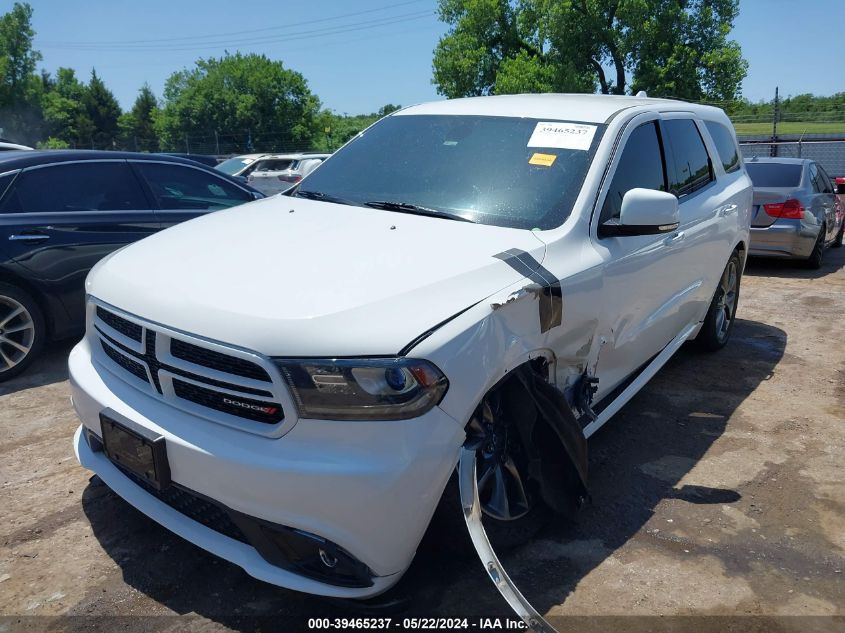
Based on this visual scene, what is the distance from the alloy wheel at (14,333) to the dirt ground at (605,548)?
313 mm

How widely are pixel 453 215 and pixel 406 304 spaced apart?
3.20ft

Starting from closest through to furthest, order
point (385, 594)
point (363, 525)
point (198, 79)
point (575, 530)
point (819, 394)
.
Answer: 1. point (363, 525)
2. point (385, 594)
3. point (575, 530)
4. point (819, 394)
5. point (198, 79)

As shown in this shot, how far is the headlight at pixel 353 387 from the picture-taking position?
2.23 meters

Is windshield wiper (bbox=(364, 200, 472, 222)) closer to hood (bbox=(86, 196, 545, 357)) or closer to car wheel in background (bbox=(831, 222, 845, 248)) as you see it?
hood (bbox=(86, 196, 545, 357))

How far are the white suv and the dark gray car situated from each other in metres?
5.99

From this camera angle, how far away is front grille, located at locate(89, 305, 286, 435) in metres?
2.29

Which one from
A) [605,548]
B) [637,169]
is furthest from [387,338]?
[637,169]

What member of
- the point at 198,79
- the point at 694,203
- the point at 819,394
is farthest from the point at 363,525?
the point at 198,79

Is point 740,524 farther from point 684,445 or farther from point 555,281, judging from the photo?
point 555,281

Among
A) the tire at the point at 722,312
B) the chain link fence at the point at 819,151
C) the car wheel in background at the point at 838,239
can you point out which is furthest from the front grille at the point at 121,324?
the chain link fence at the point at 819,151

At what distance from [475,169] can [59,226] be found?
130 inches

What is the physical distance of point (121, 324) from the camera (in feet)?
9.07

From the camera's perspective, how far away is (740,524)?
333 cm

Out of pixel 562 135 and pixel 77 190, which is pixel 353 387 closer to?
pixel 562 135
